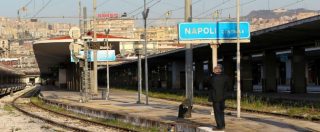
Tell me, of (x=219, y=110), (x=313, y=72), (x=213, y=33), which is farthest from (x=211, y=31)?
(x=313, y=72)

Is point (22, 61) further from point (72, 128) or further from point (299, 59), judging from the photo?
point (72, 128)

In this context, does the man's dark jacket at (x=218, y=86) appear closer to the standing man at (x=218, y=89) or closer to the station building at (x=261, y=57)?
the standing man at (x=218, y=89)

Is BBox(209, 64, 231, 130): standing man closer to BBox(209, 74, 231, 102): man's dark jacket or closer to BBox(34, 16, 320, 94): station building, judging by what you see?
BBox(209, 74, 231, 102): man's dark jacket

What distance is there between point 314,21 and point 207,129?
15.3 m

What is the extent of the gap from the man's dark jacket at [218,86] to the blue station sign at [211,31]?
18.7ft

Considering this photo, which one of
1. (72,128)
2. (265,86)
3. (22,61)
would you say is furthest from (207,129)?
(22,61)

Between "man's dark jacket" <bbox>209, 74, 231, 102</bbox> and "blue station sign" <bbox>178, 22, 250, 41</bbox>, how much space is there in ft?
18.7

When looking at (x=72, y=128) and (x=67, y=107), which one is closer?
(x=72, y=128)

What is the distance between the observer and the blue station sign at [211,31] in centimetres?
1883

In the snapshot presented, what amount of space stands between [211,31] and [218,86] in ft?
19.6

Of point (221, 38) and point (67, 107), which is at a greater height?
point (221, 38)

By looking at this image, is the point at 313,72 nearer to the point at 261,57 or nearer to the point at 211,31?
the point at 261,57

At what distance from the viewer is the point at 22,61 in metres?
170

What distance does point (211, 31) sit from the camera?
18922 mm
